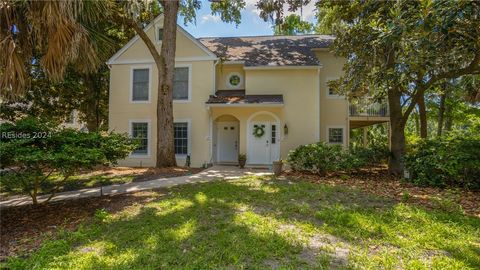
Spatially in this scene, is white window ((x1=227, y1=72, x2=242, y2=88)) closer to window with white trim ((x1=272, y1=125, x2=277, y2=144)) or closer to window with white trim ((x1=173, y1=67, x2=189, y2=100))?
window with white trim ((x1=173, y1=67, x2=189, y2=100))

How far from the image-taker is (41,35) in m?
6.51

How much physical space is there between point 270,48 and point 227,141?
6.03m

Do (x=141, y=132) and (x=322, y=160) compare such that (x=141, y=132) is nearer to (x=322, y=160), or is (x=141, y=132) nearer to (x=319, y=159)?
(x=319, y=159)

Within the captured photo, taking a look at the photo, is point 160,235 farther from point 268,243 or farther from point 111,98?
point 111,98

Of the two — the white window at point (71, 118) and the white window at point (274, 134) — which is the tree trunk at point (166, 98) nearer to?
the white window at point (274, 134)

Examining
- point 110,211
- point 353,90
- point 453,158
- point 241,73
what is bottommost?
point 110,211

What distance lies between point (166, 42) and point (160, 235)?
9.98m

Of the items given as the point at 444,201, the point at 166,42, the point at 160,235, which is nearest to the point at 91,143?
the point at 160,235

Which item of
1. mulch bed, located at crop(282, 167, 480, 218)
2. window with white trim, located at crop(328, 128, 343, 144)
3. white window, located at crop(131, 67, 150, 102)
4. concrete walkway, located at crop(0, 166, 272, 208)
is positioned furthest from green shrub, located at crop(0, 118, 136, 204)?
window with white trim, located at crop(328, 128, 343, 144)

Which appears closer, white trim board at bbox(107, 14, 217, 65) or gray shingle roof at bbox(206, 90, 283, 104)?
gray shingle roof at bbox(206, 90, 283, 104)

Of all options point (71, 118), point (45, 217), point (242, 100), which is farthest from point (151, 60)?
point (45, 217)

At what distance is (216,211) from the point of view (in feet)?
20.6

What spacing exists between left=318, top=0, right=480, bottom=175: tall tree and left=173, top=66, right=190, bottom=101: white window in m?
7.40

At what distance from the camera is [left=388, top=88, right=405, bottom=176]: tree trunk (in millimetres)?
11879
